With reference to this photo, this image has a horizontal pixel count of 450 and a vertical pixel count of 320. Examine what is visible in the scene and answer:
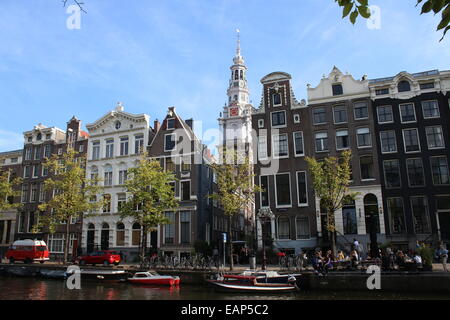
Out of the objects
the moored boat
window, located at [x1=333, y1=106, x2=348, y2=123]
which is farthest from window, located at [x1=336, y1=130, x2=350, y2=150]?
the moored boat

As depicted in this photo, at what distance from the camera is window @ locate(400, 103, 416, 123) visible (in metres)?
36.9

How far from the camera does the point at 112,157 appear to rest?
47.8 m

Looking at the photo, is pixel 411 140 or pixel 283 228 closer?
pixel 411 140

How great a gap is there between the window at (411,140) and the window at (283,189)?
1229 centimetres

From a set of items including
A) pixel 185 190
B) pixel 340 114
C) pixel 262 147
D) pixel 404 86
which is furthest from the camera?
pixel 185 190

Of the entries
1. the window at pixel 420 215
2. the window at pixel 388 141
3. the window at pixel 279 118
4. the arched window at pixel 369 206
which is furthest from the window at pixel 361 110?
the window at pixel 420 215

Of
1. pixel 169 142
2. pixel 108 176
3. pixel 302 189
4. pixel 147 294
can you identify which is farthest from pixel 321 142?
pixel 108 176

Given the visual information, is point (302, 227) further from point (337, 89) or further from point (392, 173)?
point (337, 89)

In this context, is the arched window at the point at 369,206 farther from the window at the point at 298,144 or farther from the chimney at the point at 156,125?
the chimney at the point at 156,125

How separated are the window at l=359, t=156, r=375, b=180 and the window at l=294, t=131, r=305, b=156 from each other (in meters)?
6.07

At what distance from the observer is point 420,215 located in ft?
113

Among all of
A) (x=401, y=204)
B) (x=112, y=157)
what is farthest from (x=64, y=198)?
(x=401, y=204)

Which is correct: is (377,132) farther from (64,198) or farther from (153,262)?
(64,198)

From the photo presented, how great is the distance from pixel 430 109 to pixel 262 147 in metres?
17.6
